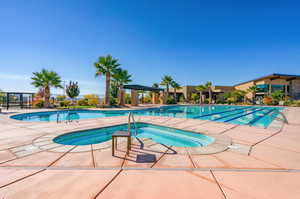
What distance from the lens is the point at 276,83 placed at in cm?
2705

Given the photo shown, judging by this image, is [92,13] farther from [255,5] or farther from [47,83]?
[255,5]

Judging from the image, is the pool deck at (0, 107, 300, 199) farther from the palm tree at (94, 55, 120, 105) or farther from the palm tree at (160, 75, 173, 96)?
the palm tree at (160, 75, 173, 96)

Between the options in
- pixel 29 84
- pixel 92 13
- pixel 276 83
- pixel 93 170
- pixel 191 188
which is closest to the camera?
pixel 191 188

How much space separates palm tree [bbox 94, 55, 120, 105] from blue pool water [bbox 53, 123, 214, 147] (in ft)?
37.7

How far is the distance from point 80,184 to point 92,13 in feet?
38.7

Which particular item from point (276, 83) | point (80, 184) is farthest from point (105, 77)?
point (276, 83)

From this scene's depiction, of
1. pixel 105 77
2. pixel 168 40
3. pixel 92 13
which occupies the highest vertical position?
pixel 168 40

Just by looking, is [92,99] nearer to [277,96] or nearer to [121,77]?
[121,77]

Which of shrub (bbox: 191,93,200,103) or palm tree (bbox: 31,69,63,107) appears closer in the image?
palm tree (bbox: 31,69,63,107)

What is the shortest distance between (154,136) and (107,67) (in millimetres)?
13244

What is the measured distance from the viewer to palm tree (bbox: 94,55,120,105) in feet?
51.0

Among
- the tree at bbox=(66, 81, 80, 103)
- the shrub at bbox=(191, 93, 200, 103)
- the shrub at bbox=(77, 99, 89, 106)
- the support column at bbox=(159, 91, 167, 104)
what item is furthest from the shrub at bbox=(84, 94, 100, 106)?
the shrub at bbox=(191, 93, 200, 103)

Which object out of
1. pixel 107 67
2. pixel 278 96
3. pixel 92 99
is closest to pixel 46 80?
pixel 92 99

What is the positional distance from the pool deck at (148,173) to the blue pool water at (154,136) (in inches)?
50.1
